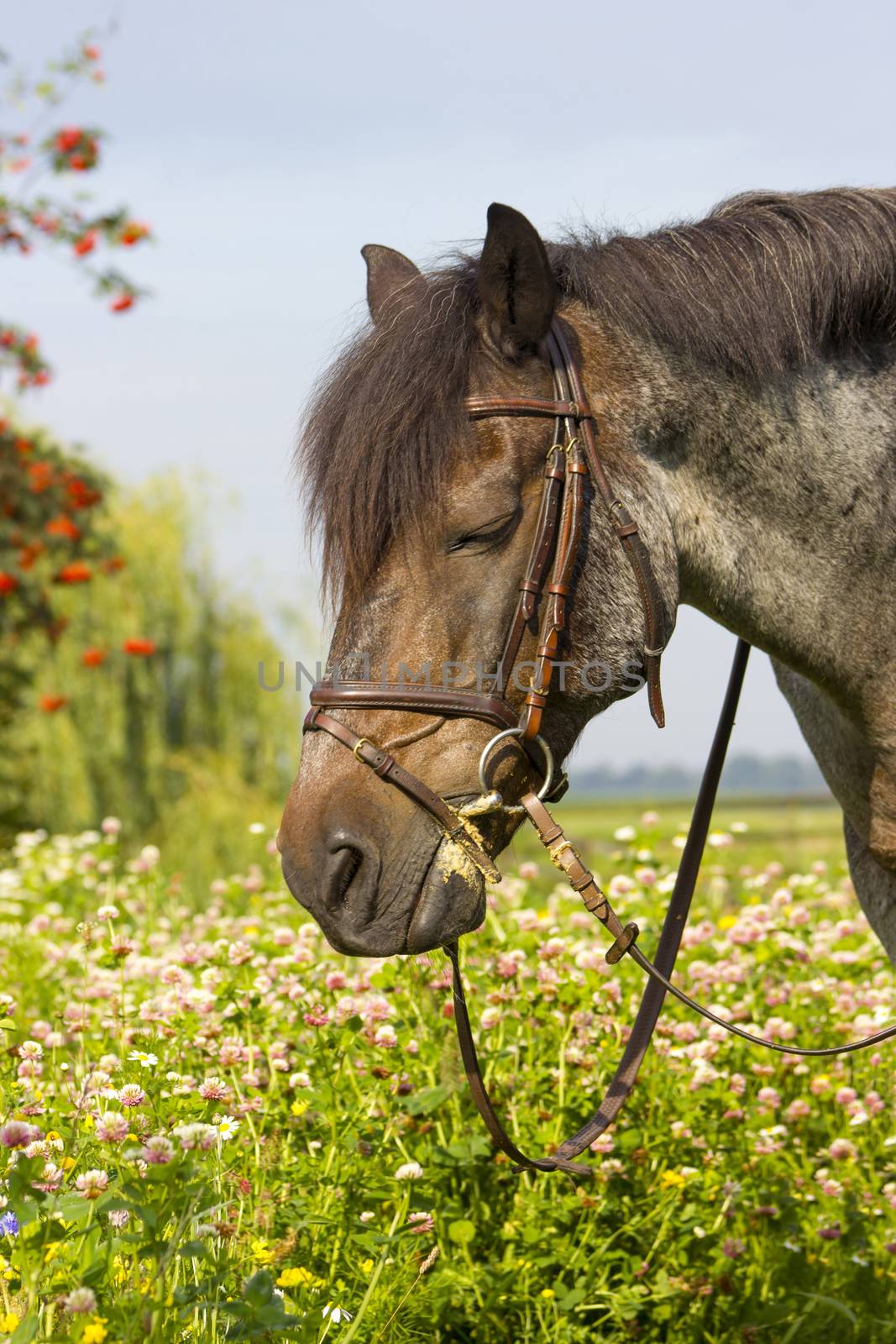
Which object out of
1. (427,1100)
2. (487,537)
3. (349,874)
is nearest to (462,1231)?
(427,1100)

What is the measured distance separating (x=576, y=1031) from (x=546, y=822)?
4.32 ft

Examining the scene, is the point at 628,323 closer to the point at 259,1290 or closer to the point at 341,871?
the point at 341,871

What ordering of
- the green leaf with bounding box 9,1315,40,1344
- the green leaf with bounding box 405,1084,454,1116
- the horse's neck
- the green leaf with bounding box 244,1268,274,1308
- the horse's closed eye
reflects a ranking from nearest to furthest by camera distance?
the green leaf with bounding box 9,1315,40,1344 < the green leaf with bounding box 244,1268,274,1308 < the horse's closed eye < the horse's neck < the green leaf with bounding box 405,1084,454,1116

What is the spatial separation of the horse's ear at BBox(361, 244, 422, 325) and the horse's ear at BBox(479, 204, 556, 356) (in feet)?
1.42

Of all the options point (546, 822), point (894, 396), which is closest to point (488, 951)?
point (546, 822)

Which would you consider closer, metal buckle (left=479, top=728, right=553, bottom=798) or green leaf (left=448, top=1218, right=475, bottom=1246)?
metal buckle (left=479, top=728, right=553, bottom=798)

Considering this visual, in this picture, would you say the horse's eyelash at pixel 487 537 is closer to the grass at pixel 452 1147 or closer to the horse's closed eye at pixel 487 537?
the horse's closed eye at pixel 487 537

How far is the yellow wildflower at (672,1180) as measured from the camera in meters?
2.91

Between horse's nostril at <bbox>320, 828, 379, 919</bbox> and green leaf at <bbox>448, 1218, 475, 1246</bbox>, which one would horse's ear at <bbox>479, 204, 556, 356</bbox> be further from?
green leaf at <bbox>448, 1218, 475, 1246</bbox>

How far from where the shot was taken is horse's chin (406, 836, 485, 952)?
2.11m

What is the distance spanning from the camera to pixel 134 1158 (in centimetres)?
182

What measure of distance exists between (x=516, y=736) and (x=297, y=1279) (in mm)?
1057

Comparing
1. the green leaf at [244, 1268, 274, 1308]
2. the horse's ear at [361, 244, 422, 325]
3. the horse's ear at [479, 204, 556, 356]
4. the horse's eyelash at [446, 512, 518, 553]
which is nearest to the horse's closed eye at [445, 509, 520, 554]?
the horse's eyelash at [446, 512, 518, 553]

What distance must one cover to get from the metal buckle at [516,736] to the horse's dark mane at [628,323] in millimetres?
360
